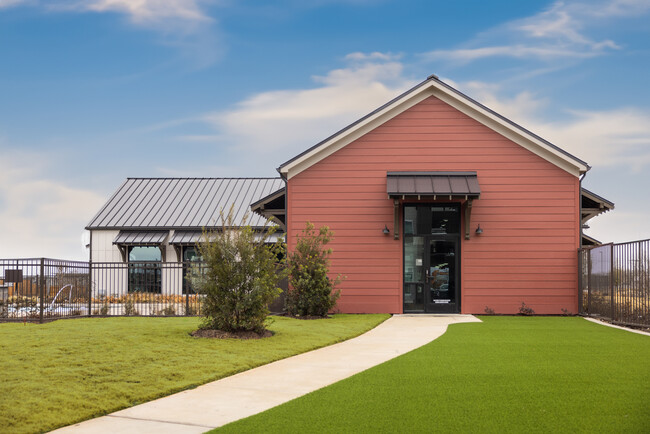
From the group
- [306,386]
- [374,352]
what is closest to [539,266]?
[374,352]

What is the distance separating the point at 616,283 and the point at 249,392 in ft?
39.8

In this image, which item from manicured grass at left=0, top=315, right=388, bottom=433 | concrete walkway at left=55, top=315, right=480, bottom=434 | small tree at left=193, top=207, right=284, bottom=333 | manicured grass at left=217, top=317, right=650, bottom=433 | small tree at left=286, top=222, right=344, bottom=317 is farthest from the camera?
small tree at left=286, top=222, right=344, bottom=317

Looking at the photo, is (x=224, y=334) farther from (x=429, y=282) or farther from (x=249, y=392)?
(x=429, y=282)

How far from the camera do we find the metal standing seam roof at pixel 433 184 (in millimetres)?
18953

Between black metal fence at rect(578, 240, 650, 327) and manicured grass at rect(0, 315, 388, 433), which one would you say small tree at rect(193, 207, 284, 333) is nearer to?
manicured grass at rect(0, 315, 388, 433)

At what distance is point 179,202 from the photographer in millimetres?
33062

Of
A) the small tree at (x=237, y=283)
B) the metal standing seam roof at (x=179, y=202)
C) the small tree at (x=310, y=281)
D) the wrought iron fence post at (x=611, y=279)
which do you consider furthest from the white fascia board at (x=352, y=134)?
the metal standing seam roof at (x=179, y=202)

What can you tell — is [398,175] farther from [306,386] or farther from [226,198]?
[226,198]

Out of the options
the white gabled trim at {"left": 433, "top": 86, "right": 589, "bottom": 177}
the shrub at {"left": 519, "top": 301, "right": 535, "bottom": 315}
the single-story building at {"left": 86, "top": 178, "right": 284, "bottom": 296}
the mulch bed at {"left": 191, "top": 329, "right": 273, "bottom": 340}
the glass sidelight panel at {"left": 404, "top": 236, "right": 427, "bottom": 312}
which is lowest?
the shrub at {"left": 519, "top": 301, "right": 535, "bottom": 315}

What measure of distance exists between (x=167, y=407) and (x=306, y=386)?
1807 millimetres

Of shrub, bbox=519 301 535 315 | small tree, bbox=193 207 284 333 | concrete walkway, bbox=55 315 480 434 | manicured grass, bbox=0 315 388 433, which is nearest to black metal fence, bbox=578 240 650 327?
shrub, bbox=519 301 535 315

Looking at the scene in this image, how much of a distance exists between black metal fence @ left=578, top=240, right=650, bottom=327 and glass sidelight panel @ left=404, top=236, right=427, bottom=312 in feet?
15.6

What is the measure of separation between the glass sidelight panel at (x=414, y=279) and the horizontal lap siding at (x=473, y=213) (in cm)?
28

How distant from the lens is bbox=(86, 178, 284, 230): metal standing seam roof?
31125 millimetres
